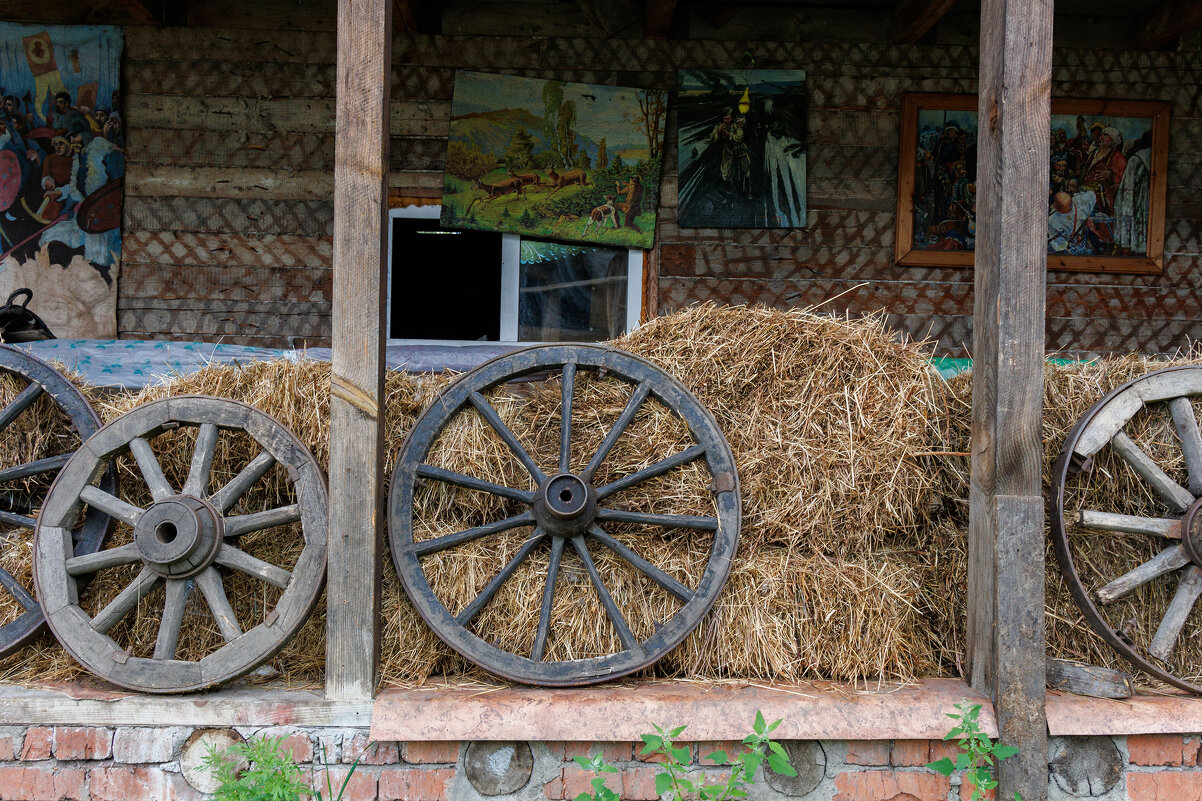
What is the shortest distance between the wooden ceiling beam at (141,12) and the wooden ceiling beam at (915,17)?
4455 millimetres

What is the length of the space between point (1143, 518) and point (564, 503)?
1.91 meters

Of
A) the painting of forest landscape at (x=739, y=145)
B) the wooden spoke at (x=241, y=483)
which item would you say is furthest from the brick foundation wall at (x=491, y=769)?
the painting of forest landscape at (x=739, y=145)

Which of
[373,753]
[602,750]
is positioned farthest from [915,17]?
[373,753]

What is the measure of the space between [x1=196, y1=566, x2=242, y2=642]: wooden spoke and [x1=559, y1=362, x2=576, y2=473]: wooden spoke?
3.82ft

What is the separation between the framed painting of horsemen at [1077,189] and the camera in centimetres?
509

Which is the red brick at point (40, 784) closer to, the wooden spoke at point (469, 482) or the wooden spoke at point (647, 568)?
the wooden spoke at point (469, 482)

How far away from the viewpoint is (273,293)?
16.5ft

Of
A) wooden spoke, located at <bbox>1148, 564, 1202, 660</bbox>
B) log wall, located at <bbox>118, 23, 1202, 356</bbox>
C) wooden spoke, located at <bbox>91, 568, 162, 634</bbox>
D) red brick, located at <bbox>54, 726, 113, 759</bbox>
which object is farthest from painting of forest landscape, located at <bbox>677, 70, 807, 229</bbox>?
red brick, located at <bbox>54, 726, 113, 759</bbox>

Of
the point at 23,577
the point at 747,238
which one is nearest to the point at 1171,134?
the point at 747,238

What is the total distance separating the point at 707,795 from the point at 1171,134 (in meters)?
5.22

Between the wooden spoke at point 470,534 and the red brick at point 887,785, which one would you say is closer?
the red brick at point 887,785

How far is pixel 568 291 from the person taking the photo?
5137 millimetres

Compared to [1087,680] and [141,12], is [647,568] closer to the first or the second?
[1087,680]

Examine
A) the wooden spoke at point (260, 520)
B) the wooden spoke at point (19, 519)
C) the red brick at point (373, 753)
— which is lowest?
the red brick at point (373, 753)
